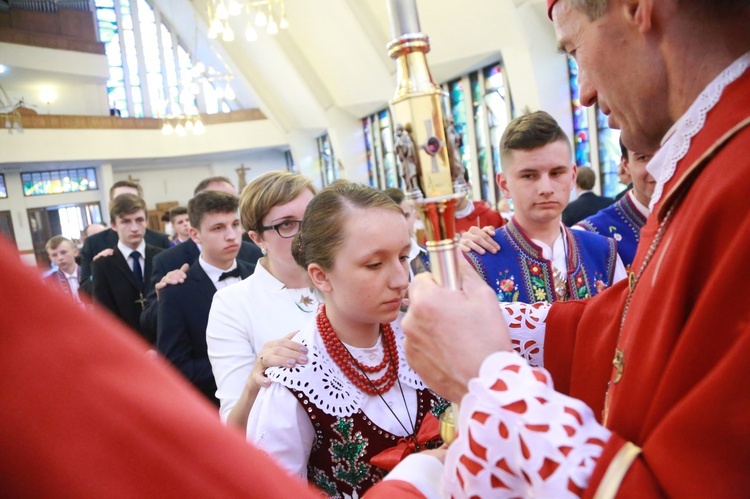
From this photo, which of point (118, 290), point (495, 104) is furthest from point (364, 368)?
point (495, 104)

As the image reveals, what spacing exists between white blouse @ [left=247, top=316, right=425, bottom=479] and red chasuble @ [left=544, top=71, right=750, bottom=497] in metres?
0.84

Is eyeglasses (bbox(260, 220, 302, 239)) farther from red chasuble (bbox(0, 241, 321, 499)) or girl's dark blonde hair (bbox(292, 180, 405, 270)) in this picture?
red chasuble (bbox(0, 241, 321, 499))

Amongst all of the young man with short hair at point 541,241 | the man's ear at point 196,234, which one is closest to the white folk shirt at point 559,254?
the young man with short hair at point 541,241

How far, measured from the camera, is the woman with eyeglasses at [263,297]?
2.32 m

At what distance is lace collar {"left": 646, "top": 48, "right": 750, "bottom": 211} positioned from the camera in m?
0.90

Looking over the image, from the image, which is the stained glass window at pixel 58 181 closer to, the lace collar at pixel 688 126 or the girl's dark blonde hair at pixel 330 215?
the girl's dark blonde hair at pixel 330 215

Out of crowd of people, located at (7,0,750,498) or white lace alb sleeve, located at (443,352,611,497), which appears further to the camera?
white lace alb sleeve, located at (443,352,611,497)

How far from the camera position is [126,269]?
469 cm

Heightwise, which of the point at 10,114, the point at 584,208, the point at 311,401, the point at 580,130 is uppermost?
the point at 10,114

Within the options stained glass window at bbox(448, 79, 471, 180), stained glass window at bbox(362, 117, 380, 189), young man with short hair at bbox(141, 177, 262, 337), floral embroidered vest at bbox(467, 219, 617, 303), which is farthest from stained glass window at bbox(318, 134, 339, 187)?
floral embroidered vest at bbox(467, 219, 617, 303)

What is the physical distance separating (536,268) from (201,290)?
1.76 m

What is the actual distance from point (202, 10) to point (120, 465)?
17.6 meters

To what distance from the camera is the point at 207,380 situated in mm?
2861

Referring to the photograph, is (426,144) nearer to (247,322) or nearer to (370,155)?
(247,322)
